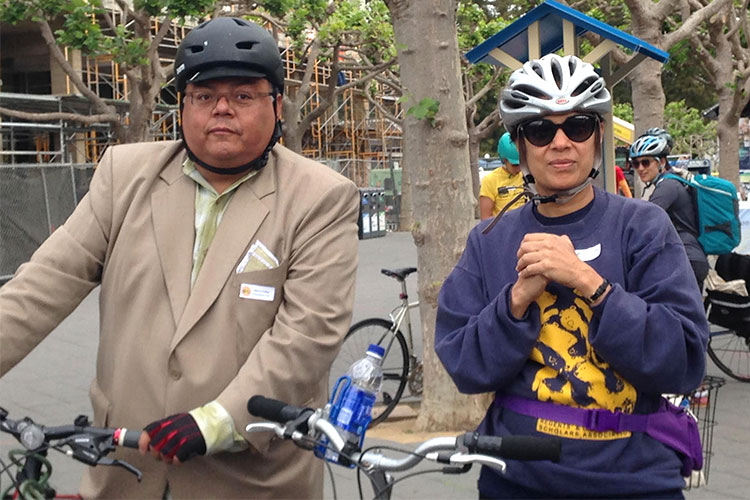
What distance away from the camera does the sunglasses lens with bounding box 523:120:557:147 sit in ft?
8.13

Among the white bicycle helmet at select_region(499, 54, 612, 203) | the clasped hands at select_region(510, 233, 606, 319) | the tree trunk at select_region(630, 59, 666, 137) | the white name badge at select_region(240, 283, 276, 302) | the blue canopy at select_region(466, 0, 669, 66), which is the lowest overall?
the white name badge at select_region(240, 283, 276, 302)

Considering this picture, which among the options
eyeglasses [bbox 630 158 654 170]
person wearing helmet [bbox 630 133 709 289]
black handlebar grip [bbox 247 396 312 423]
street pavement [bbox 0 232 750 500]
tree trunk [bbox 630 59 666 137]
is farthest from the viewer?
tree trunk [bbox 630 59 666 137]

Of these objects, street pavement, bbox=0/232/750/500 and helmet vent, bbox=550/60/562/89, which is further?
street pavement, bbox=0/232/750/500

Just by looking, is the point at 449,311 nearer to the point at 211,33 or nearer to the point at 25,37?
the point at 211,33

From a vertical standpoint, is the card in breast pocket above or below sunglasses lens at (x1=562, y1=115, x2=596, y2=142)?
below

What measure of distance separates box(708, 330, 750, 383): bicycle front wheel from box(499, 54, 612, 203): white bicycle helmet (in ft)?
20.6

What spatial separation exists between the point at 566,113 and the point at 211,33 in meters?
0.95

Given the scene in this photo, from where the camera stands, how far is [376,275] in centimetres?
1678

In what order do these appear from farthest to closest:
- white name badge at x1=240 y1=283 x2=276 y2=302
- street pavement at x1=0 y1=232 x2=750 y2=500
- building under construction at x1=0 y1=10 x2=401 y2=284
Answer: building under construction at x1=0 y1=10 x2=401 y2=284 < street pavement at x1=0 y1=232 x2=750 y2=500 < white name badge at x1=240 y1=283 x2=276 y2=302

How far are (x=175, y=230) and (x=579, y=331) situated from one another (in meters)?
1.09

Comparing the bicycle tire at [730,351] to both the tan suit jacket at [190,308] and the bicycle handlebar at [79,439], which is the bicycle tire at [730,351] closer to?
the tan suit jacket at [190,308]

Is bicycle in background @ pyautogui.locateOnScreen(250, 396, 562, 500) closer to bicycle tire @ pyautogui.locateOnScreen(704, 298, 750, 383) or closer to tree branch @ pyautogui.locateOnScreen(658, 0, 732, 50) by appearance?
bicycle tire @ pyautogui.locateOnScreen(704, 298, 750, 383)

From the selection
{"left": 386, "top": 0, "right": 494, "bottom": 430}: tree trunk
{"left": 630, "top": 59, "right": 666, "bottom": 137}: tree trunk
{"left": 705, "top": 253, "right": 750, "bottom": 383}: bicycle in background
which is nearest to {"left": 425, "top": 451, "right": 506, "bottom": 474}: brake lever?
{"left": 386, "top": 0, "right": 494, "bottom": 430}: tree trunk

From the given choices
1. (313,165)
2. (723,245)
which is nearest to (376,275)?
(723,245)
